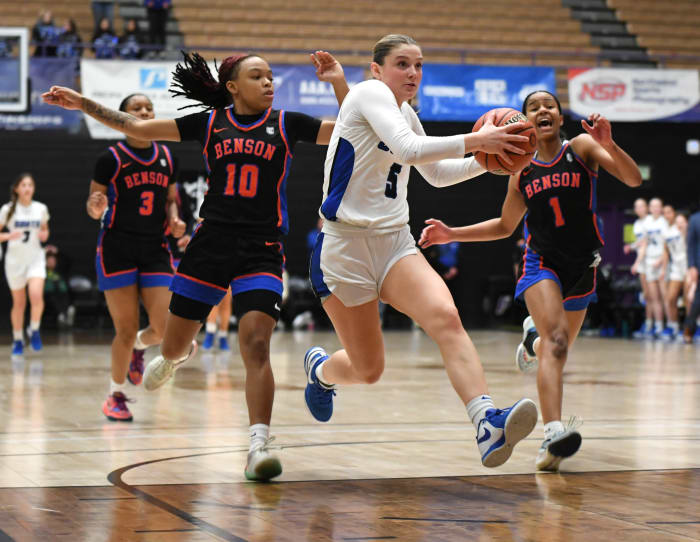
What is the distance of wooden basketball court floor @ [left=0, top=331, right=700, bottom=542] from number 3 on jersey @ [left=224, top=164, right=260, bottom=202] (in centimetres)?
126

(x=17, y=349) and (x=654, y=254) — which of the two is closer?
(x=17, y=349)

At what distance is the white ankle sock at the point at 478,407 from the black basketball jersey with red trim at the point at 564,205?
4.87ft

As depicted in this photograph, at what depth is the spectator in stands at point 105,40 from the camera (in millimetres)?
17423

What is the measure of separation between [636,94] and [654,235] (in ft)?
9.67

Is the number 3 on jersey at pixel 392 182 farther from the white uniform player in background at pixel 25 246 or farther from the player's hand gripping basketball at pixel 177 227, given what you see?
the white uniform player in background at pixel 25 246

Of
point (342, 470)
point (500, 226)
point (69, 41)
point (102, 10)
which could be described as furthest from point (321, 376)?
point (102, 10)

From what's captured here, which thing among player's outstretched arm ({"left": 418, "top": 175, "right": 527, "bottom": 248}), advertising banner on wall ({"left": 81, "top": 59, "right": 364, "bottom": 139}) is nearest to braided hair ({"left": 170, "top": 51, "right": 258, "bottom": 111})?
player's outstretched arm ({"left": 418, "top": 175, "right": 527, "bottom": 248})

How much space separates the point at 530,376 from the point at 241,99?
569cm

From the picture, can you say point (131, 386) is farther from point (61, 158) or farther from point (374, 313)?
point (61, 158)

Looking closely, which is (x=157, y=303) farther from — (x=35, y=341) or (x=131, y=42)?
(x=131, y=42)

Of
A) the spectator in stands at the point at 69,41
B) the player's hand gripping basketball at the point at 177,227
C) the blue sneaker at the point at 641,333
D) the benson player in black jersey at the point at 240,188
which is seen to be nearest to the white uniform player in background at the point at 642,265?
the blue sneaker at the point at 641,333

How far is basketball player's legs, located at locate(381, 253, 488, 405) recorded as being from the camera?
452 centimetres

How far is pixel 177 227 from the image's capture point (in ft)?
23.6

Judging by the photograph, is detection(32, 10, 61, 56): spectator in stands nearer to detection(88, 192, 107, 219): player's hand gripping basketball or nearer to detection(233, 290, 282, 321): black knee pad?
detection(88, 192, 107, 219): player's hand gripping basketball
